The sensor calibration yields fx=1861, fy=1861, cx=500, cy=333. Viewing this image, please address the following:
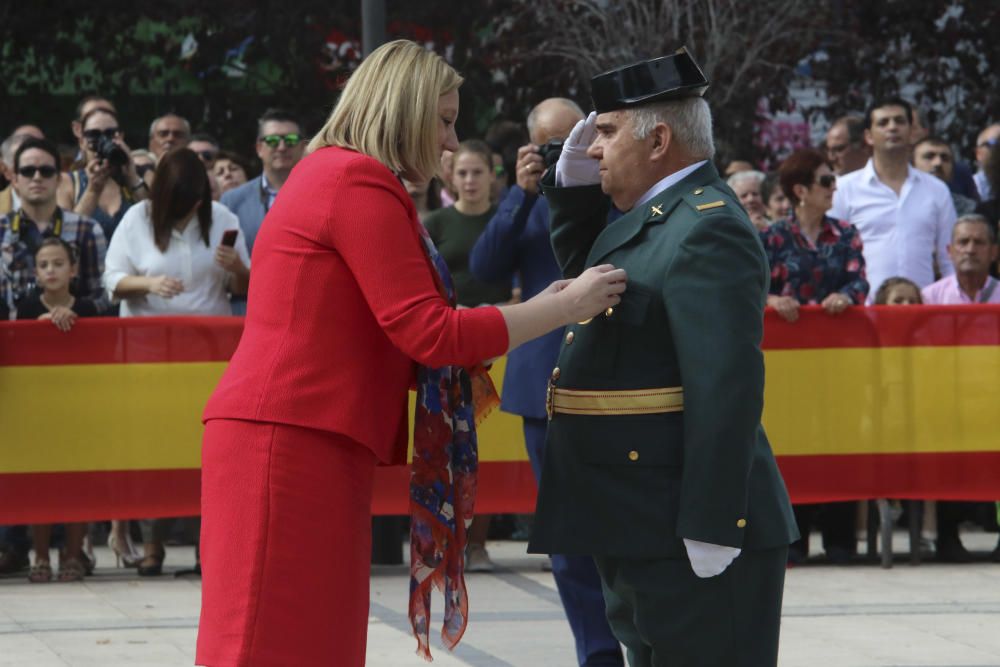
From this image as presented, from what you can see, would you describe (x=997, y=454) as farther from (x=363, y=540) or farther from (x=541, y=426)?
(x=363, y=540)

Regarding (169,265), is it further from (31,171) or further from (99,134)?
(99,134)

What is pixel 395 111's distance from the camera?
4141mm

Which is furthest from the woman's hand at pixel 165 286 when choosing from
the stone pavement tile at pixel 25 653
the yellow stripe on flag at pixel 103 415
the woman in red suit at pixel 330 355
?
the woman in red suit at pixel 330 355

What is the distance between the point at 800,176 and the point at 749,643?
5571mm

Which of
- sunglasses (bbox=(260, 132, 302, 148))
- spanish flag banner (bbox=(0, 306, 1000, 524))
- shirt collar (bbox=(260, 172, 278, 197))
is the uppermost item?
sunglasses (bbox=(260, 132, 302, 148))

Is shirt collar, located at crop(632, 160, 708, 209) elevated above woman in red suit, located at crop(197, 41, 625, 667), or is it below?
above

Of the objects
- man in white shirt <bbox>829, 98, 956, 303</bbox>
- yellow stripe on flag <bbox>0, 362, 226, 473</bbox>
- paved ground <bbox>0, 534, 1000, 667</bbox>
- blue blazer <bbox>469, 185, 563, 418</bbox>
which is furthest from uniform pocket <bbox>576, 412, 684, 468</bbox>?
man in white shirt <bbox>829, 98, 956, 303</bbox>

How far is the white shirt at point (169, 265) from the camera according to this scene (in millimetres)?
9023

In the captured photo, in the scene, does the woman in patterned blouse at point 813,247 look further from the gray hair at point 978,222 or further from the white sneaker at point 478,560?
the white sneaker at point 478,560

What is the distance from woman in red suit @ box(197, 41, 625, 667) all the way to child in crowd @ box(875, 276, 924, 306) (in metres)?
5.79

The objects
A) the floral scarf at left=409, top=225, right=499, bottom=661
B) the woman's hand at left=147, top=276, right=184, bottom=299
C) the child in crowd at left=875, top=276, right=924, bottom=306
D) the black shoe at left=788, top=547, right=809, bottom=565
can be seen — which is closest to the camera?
the floral scarf at left=409, top=225, right=499, bottom=661

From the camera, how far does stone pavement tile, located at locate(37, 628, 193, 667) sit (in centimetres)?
688

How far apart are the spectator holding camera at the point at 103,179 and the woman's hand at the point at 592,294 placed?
6.19 m

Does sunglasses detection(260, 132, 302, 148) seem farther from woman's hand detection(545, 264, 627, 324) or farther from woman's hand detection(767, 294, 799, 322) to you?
woman's hand detection(545, 264, 627, 324)
